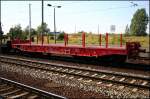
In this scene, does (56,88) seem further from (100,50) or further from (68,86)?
(100,50)

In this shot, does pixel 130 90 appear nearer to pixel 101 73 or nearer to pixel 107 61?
pixel 101 73

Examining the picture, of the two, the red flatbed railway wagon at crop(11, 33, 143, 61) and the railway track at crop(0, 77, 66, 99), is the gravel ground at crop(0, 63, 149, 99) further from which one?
the red flatbed railway wagon at crop(11, 33, 143, 61)

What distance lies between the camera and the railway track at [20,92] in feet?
27.6

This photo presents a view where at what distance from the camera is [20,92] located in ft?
30.0

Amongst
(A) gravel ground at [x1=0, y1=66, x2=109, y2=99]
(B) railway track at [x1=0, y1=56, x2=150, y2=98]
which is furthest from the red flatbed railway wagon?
(A) gravel ground at [x1=0, y1=66, x2=109, y2=99]

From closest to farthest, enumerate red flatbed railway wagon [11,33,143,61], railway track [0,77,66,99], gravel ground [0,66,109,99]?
1. railway track [0,77,66,99]
2. gravel ground [0,66,109,99]
3. red flatbed railway wagon [11,33,143,61]

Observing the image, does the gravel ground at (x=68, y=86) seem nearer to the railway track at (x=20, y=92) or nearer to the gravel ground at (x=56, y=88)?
the gravel ground at (x=56, y=88)

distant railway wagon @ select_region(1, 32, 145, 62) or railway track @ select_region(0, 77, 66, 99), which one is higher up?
distant railway wagon @ select_region(1, 32, 145, 62)

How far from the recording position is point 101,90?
9422 mm

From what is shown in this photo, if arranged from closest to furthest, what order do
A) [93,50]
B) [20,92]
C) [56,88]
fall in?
[20,92] < [56,88] < [93,50]

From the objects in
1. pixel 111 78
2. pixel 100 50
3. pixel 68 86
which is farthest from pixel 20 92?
pixel 100 50

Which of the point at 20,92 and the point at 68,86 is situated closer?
the point at 20,92

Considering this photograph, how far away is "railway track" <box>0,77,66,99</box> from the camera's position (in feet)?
27.6

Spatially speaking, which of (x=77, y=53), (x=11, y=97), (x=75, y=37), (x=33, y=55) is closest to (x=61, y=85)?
(x=11, y=97)
